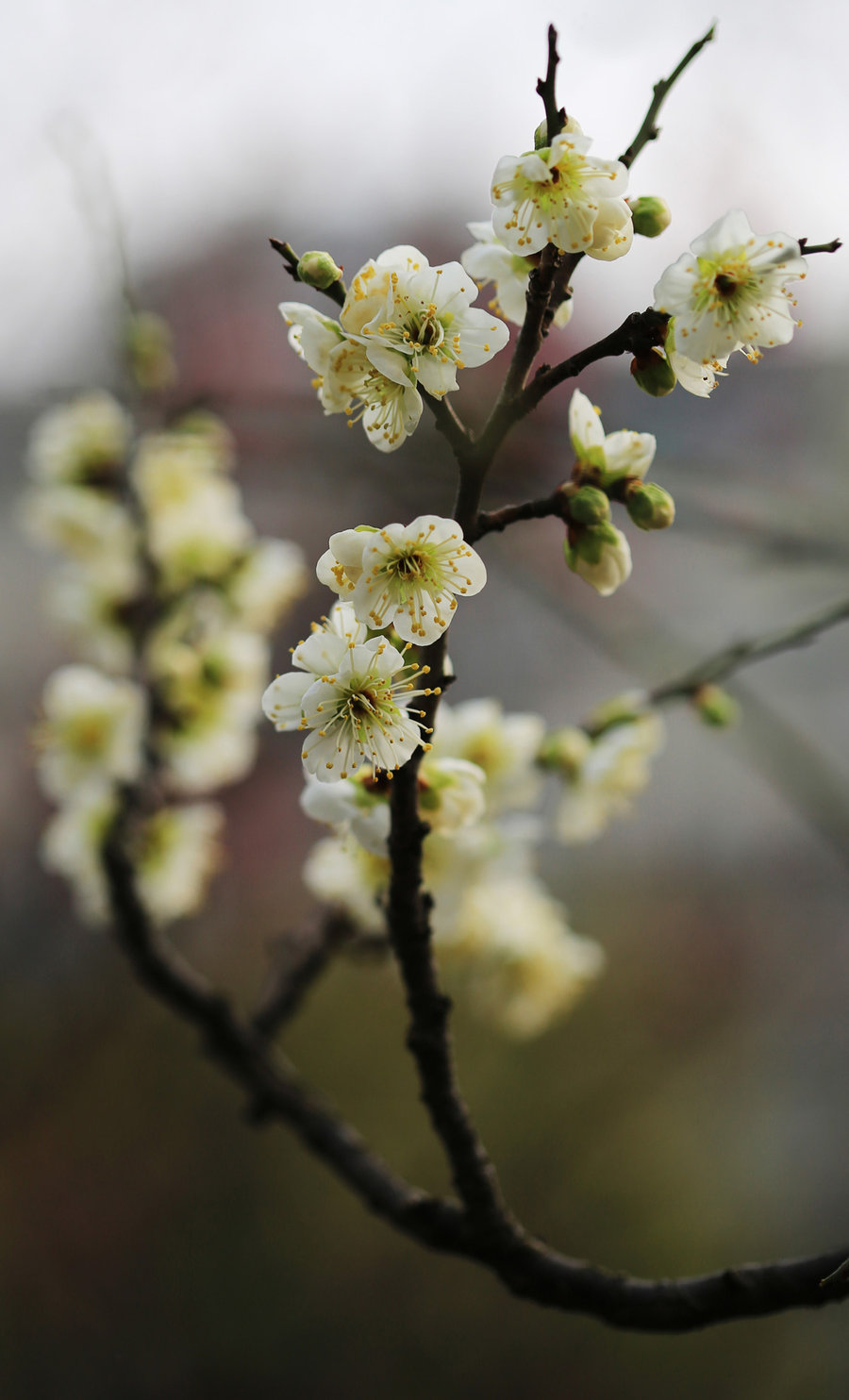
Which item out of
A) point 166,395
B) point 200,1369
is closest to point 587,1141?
point 200,1369

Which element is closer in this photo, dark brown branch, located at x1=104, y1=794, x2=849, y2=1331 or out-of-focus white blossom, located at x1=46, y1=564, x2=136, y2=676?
dark brown branch, located at x1=104, y1=794, x2=849, y2=1331

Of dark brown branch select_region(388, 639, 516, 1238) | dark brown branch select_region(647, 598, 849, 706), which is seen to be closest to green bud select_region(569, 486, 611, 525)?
dark brown branch select_region(388, 639, 516, 1238)

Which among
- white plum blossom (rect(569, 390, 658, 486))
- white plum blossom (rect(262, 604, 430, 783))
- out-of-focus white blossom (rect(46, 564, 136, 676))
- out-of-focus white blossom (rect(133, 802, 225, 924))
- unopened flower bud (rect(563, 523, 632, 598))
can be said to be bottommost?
out-of-focus white blossom (rect(133, 802, 225, 924))

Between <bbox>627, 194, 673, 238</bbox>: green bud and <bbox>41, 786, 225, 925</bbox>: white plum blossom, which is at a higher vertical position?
<bbox>627, 194, 673, 238</bbox>: green bud

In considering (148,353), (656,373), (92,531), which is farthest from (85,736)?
(656,373)

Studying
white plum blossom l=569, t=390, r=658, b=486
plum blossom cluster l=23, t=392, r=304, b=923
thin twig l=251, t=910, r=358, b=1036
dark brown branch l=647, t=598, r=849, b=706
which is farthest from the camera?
plum blossom cluster l=23, t=392, r=304, b=923

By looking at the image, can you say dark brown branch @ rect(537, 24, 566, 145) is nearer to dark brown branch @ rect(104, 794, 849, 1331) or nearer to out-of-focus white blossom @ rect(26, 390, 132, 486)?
dark brown branch @ rect(104, 794, 849, 1331)

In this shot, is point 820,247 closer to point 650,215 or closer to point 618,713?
point 650,215

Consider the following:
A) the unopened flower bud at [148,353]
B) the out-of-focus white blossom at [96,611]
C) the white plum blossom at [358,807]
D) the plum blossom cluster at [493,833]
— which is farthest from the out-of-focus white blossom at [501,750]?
the unopened flower bud at [148,353]
